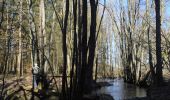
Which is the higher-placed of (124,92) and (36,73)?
(36,73)

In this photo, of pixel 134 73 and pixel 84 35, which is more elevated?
pixel 84 35

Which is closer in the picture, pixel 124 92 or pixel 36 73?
pixel 36 73

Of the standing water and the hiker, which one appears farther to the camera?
the standing water

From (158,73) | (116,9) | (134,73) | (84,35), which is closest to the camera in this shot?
(84,35)

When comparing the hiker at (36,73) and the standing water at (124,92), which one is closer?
the hiker at (36,73)

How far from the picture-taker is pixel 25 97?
1595 centimetres

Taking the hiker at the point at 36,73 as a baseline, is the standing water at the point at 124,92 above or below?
below

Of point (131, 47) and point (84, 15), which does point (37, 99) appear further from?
point (131, 47)

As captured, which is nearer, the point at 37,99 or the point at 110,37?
the point at 37,99

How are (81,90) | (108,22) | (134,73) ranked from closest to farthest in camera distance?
(81,90)
(134,73)
(108,22)

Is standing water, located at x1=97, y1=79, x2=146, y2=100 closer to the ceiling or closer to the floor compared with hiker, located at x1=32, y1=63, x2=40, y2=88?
closer to the floor

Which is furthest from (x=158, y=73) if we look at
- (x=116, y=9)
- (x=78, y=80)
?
(x=116, y=9)

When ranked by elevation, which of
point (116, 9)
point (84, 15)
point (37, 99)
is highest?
point (116, 9)

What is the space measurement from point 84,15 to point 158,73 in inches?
195
